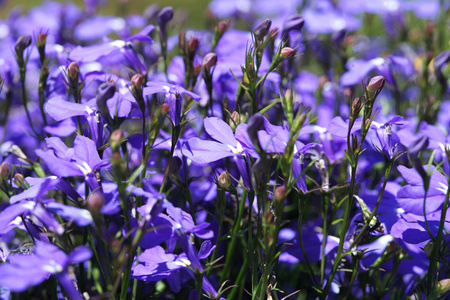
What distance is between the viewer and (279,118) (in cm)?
143

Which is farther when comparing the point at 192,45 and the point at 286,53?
the point at 192,45

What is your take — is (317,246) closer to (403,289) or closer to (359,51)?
(403,289)

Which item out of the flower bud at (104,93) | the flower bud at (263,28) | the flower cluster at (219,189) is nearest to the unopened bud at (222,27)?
the flower cluster at (219,189)

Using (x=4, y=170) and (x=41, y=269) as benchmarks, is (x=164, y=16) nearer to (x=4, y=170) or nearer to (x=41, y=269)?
(x=4, y=170)

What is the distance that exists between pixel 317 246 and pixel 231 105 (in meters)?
0.51

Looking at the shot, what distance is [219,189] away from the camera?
39.6 inches

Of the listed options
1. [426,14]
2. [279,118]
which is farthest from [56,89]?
[426,14]

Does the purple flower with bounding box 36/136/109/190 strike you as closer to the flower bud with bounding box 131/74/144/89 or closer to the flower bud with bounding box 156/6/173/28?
the flower bud with bounding box 131/74/144/89

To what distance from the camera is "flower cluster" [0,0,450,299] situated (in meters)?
0.85

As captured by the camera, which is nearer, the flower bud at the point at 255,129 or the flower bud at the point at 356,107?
the flower bud at the point at 255,129

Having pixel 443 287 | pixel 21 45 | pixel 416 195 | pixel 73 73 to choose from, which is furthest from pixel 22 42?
pixel 443 287

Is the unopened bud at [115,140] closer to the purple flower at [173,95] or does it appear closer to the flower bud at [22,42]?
the purple flower at [173,95]

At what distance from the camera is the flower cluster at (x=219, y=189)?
85 centimetres

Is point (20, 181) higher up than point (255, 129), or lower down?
lower down
